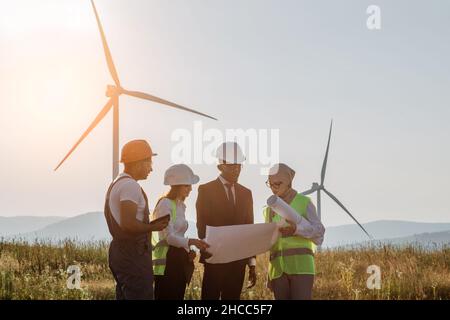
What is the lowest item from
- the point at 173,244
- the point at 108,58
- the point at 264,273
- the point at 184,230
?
the point at 264,273

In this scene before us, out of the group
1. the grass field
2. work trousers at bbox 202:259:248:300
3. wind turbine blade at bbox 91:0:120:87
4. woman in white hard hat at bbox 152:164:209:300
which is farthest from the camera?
wind turbine blade at bbox 91:0:120:87

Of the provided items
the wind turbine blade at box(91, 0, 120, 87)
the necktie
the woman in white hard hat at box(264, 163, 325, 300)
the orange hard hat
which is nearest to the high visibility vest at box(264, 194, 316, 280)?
the woman in white hard hat at box(264, 163, 325, 300)

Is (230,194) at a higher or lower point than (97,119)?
lower

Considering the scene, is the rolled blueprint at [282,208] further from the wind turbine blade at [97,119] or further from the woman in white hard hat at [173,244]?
the wind turbine blade at [97,119]

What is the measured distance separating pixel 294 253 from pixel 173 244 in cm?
148

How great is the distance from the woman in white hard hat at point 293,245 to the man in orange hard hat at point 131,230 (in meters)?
1.45

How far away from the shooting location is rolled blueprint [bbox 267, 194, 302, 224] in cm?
758

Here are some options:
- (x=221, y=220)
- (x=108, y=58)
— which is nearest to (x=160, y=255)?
(x=221, y=220)

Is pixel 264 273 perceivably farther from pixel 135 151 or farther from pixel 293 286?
pixel 135 151

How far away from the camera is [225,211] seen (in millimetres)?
8844

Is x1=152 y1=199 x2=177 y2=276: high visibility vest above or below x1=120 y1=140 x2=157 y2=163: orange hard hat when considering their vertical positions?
below

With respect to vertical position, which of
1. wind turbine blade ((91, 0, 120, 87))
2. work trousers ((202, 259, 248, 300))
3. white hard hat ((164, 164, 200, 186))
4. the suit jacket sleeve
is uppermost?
wind turbine blade ((91, 0, 120, 87))

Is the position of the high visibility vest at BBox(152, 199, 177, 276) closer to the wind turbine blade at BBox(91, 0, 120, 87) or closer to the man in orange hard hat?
the man in orange hard hat

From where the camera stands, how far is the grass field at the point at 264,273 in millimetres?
13656
